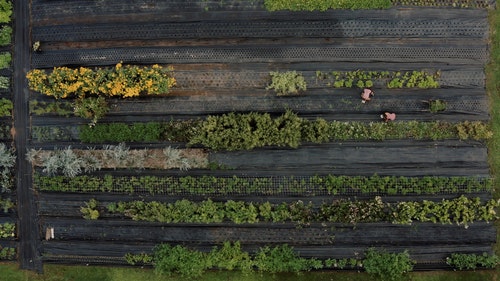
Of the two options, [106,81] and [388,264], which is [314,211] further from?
[106,81]

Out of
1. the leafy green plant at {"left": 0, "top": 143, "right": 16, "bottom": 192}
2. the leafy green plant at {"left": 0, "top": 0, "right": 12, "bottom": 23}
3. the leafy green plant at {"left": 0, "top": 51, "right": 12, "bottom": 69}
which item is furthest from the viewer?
the leafy green plant at {"left": 0, "top": 51, "right": 12, "bottom": 69}

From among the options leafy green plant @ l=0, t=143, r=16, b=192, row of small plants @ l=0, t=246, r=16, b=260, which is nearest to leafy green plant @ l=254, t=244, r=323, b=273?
row of small plants @ l=0, t=246, r=16, b=260

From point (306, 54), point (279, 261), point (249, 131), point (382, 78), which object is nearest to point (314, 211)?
point (279, 261)

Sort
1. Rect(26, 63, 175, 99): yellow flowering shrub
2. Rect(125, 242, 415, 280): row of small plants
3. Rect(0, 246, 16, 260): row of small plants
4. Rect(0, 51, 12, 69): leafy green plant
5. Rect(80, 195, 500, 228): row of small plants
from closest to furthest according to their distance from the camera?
Rect(125, 242, 415, 280): row of small plants, Rect(80, 195, 500, 228): row of small plants, Rect(26, 63, 175, 99): yellow flowering shrub, Rect(0, 246, 16, 260): row of small plants, Rect(0, 51, 12, 69): leafy green plant

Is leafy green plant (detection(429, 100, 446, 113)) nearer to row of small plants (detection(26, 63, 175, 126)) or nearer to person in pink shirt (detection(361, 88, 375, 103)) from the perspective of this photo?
person in pink shirt (detection(361, 88, 375, 103))

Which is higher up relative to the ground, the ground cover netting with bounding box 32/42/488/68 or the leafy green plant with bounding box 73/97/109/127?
the ground cover netting with bounding box 32/42/488/68

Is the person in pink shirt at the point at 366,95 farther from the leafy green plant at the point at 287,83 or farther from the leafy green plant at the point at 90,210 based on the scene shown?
the leafy green plant at the point at 90,210
